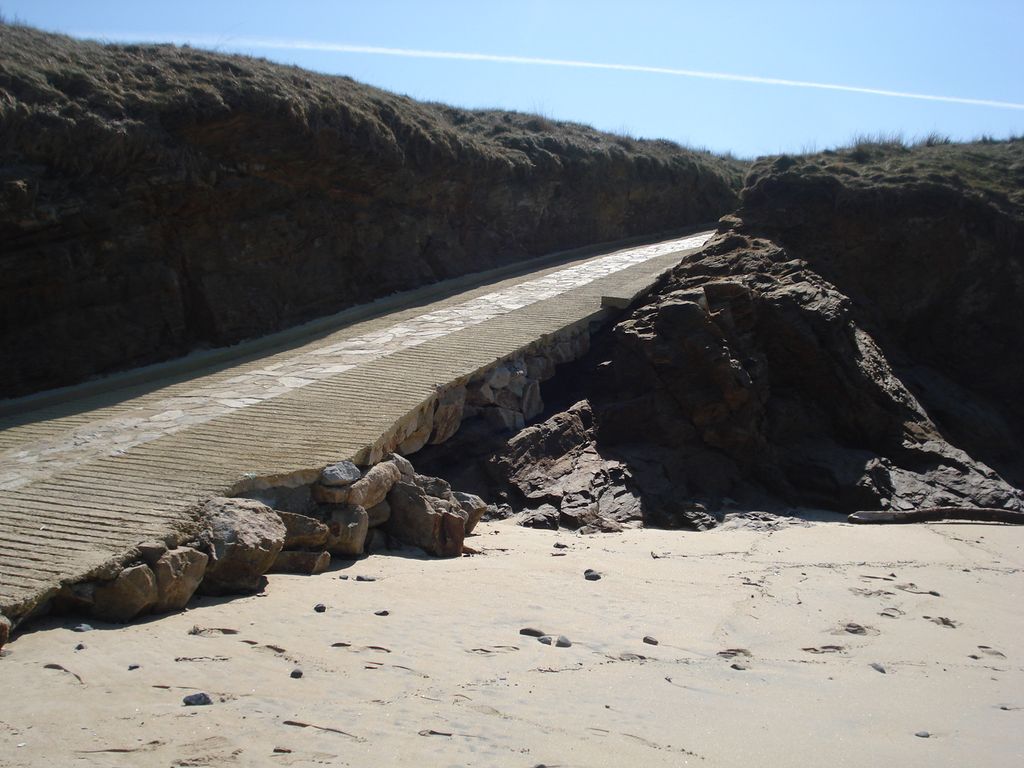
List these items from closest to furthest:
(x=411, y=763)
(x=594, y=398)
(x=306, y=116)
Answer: (x=411, y=763) < (x=594, y=398) < (x=306, y=116)

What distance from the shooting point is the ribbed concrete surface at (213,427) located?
17.6 feet

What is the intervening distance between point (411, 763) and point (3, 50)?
998 cm

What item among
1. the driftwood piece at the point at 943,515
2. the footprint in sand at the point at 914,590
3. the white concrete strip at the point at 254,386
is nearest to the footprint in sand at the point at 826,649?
the footprint in sand at the point at 914,590

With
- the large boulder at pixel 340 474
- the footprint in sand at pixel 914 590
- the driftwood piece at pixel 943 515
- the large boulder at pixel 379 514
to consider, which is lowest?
the driftwood piece at pixel 943 515

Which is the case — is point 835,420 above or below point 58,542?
below

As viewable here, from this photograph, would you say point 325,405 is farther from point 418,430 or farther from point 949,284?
point 949,284

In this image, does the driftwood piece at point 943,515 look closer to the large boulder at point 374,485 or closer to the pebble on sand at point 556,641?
the large boulder at point 374,485

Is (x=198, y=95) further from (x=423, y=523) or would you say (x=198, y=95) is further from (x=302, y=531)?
(x=302, y=531)

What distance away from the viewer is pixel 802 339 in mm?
10773

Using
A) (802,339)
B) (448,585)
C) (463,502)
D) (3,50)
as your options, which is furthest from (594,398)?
(3,50)

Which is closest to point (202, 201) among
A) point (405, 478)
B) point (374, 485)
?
point (405, 478)

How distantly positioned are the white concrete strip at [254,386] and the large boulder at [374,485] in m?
1.63

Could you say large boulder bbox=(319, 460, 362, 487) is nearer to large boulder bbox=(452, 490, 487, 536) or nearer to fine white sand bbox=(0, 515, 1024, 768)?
fine white sand bbox=(0, 515, 1024, 768)

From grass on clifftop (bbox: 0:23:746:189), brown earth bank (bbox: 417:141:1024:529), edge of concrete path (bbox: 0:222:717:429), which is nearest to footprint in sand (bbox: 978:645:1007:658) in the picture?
brown earth bank (bbox: 417:141:1024:529)
